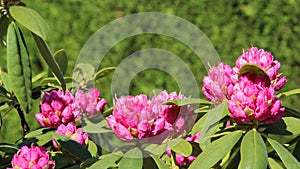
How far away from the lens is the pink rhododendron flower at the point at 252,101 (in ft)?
4.82

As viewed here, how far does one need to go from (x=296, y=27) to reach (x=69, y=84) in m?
3.82

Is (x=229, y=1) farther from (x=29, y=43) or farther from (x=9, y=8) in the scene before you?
(x=9, y=8)

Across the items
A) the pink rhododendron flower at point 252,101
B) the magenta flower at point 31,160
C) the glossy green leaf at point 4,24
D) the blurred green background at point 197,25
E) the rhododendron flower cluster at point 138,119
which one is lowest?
the magenta flower at point 31,160

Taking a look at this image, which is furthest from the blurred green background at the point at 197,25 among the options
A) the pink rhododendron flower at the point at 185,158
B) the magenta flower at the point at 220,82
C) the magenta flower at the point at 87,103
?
the magenta flower at the point at 220,82

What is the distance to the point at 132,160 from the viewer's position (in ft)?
4.72

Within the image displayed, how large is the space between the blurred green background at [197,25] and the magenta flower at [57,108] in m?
3.52

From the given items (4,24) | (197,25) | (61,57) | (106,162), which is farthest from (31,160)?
(197,25)

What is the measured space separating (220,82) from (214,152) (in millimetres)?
213

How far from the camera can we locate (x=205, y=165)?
143 cm

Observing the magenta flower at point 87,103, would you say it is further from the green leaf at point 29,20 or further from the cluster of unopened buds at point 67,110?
the green leaf at point 29,20

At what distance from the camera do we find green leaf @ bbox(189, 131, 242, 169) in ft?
4.71

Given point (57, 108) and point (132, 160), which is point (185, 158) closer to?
point (132, 160)

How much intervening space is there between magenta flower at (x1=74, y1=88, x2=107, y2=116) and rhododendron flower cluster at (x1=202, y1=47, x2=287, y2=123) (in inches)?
21.0

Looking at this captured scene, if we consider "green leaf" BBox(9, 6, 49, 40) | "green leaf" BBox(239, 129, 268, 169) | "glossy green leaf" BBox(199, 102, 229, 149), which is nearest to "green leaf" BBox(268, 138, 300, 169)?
"green leaf" BBox(239, 129, 268, 169)
